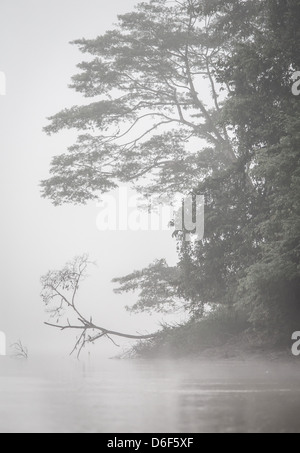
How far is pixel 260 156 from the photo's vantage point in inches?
456

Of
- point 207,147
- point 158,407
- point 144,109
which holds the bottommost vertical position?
point 158,407

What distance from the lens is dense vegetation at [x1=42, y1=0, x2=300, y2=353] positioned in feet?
38.7

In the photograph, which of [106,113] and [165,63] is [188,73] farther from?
[106,113]

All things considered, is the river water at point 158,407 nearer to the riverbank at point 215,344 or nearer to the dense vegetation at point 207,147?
the dense vegetation at point 207,147

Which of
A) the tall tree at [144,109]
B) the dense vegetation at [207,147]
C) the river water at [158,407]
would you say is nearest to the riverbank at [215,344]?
the dense vegetation at [207,147]

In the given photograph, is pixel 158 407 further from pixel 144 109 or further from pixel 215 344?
pixel 144 109

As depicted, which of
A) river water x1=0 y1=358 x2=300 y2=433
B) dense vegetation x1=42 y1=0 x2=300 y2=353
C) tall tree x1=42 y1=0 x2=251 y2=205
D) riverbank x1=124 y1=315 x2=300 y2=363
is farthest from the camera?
tall tree x1=42 y1=0 x2=251 y2=205

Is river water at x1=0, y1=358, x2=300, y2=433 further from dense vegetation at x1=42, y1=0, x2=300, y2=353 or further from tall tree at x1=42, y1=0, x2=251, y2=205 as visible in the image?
tall tree at x1=42, y1=0, x2=251, y2=205

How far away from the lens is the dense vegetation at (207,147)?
1178 cm

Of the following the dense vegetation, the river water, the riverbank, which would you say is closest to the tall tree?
the dense vegetation

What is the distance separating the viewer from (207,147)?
22.5 metres

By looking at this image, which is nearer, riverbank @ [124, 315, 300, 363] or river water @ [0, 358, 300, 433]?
river water @ [0, 358, 300, 433]

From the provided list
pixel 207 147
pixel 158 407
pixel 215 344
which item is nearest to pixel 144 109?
pixel 207 147
